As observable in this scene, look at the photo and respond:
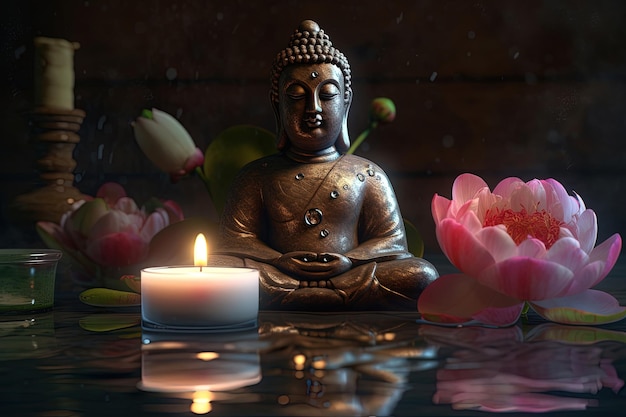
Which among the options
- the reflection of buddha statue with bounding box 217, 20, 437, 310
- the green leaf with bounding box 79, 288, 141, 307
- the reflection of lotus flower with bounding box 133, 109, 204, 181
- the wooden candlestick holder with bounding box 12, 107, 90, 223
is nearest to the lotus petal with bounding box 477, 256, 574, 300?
the reflection of buddha statue with bounding box 217, 20, 437, 310

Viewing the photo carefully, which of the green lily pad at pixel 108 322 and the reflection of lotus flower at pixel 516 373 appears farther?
the green lily pad at pixel 108 322

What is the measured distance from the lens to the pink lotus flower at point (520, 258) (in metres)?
0.60

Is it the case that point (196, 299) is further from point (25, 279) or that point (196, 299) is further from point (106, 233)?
point (106, 233)

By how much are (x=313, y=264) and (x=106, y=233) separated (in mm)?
280

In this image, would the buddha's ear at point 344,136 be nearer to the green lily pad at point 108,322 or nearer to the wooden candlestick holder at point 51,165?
the green lily pad at point 108,322

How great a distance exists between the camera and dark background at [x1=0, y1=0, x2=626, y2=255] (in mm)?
1328

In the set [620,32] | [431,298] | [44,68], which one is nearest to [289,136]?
[431,298]

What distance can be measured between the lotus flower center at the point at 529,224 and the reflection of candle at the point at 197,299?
8.7 inches

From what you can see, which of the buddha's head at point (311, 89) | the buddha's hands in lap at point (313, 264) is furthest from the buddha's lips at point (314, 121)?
the buddha's hands in lap at point (313, 264)

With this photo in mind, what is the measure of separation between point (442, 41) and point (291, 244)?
2.19 ft

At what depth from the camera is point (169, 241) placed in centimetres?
93

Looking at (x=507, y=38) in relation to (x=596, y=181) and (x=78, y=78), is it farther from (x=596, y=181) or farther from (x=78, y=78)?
(x=78, y=78)

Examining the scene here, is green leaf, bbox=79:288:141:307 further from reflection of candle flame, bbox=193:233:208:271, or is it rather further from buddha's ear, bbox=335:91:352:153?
buddha's ear, bbox=335:91:352:153

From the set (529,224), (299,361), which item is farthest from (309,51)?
(299,361)
